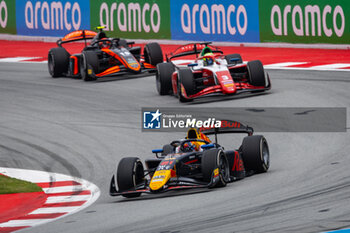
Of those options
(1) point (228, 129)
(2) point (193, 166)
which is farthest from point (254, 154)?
(2) point (193, 166)

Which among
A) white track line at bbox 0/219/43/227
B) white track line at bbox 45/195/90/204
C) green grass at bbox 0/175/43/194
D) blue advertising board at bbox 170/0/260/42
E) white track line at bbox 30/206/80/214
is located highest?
blue advertising board at bbox 170/0/260/42

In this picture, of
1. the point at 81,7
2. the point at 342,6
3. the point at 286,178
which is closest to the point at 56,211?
the point at 286,178

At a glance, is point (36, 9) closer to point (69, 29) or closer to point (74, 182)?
point (69, 29)

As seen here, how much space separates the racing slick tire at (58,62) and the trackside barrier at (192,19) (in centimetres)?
648

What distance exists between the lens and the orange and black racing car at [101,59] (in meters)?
22.7

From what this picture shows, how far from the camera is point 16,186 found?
43.6ft

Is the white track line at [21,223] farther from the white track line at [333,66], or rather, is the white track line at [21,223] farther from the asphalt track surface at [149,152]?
the white track line at [333,66]

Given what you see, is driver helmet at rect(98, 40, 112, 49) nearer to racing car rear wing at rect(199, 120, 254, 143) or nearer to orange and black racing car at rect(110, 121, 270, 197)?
racing car rear wing at rect(199, 120, 254, 143)

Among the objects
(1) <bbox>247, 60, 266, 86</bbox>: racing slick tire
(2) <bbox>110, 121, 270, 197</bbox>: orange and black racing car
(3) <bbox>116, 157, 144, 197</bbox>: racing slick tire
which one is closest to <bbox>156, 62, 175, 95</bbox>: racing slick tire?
(1) <bbox>247, 60, 266, 86</bbox>: racing slick tire

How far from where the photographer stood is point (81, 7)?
3241cm

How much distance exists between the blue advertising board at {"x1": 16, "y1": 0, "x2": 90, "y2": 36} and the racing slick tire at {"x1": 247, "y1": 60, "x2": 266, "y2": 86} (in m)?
14.0

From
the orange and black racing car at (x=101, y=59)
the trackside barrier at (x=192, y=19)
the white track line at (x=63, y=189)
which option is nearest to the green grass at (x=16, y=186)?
the white track line at (x=63, y=189)

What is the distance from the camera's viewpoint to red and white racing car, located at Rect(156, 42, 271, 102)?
18938 mm

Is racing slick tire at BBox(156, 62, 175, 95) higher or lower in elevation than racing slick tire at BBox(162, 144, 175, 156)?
higher
